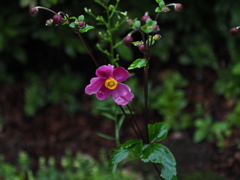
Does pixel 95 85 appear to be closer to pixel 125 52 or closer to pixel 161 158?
pixel 161 158

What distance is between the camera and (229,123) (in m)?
2.68

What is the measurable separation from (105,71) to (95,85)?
7 centimetres

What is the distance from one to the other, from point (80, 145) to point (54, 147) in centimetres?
27

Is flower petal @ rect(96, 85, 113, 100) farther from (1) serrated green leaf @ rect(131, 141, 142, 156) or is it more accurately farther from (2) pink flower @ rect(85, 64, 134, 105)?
(1) serrated green leaf @ rect(131, 141, 142, 156)

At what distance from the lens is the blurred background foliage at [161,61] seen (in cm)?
303

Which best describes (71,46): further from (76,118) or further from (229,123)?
(229,123)

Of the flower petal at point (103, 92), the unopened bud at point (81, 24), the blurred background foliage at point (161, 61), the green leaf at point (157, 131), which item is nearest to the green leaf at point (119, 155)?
the green leaf at point (157, 131)

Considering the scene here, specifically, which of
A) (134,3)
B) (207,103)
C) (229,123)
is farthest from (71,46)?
(229,123)

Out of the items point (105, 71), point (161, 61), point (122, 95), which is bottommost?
point (161, 61)

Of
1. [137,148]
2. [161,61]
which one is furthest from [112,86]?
[161,61]

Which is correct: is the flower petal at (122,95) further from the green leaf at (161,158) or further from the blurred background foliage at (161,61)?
the blurred background foliage at (161,61)

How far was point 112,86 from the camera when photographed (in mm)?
1384

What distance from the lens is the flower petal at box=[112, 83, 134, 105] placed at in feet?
4.45

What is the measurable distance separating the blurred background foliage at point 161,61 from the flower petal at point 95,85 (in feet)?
4.80
